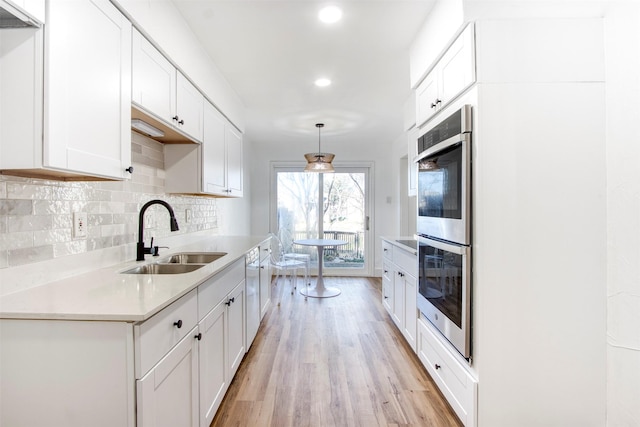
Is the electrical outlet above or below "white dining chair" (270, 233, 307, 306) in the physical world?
above

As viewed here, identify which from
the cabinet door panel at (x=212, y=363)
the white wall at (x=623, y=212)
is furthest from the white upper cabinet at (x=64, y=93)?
the white wall at (x=623, y=212)

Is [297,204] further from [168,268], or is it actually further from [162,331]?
[162,331]

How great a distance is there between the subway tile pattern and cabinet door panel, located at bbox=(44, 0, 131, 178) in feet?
0.98

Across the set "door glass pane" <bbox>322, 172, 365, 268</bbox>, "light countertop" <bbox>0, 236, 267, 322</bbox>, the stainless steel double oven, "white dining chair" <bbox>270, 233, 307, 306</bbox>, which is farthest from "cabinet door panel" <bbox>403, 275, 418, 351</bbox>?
"door glass pane" <bbox>322, 172, 365, 268</bbox>

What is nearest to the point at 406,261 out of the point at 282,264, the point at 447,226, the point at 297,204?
the point at 447,226

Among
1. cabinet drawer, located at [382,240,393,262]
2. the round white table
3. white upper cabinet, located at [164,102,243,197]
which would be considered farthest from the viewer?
the round white table

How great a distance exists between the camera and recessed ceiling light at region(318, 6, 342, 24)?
5.88ft

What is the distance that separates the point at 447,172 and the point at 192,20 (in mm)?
1812

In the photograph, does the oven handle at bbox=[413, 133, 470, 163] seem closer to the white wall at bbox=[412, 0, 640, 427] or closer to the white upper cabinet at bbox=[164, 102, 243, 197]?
the white wall at bbox=[412, 0, 640, 427]

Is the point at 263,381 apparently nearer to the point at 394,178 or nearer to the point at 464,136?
the point at 464,136

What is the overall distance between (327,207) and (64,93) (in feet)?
14.8

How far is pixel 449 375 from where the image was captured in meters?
1.78

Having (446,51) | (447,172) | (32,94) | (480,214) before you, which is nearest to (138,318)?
(32,94)

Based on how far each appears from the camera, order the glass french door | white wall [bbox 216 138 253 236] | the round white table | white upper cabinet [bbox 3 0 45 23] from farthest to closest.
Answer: the glass french door < the round white table < white wall [bbox 216 138 253 236] < white upper cabinet [bbox 3 0 45 23]
